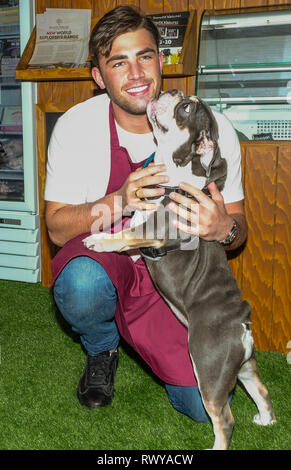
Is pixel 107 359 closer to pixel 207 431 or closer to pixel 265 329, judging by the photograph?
pixel 207 431

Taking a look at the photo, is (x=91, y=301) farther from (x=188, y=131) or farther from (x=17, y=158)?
(x=17, y=158)

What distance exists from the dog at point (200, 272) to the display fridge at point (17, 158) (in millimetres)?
2070

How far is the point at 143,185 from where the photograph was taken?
1.73m

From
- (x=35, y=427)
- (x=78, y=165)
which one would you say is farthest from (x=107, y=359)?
(x=78, y=165)

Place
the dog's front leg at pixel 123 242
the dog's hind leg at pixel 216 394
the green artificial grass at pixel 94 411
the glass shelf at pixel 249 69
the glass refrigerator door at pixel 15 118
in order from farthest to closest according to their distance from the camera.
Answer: the glass refrigerator door at pixel 15 118, the glass shelf at pixel 249 69, the green artificial grass at pixel 94 411, the dog's front leg at pixel 123 242, the dog's hind leg at pixel 216 394

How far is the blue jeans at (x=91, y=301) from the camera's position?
201 cm

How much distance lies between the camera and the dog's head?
1.72m

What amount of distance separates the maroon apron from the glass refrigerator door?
1719mm

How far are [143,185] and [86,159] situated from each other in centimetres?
49

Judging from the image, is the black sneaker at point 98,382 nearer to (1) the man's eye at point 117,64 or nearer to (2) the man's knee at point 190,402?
(2) the man's knee at point 190,402

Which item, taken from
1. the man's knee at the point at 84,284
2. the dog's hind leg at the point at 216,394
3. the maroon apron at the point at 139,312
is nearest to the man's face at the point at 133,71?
the maroon apron at the point at 139,312

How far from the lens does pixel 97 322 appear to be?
2117 mm

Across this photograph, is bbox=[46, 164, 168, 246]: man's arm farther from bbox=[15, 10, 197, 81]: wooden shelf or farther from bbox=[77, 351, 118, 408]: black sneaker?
bbox=[15, 10, 197, 81]: wooden shelf

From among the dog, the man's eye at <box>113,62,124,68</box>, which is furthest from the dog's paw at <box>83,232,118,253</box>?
the man's eye at <box>113,62,124,68</box>
